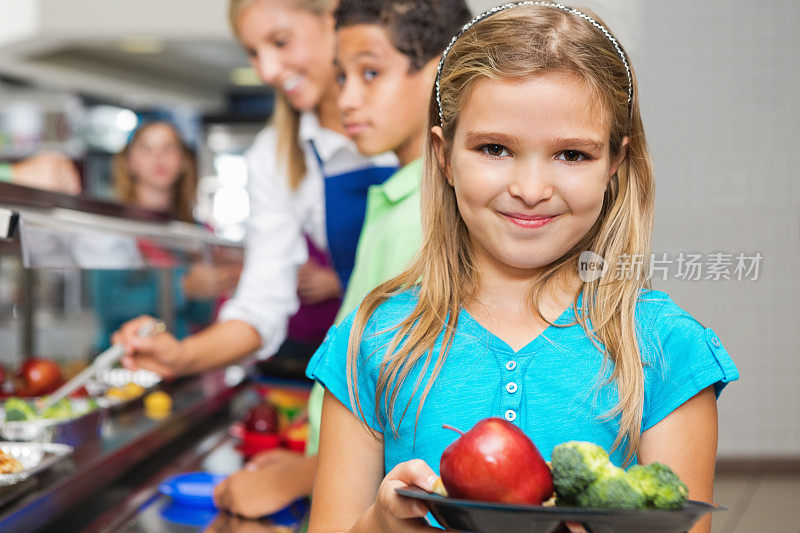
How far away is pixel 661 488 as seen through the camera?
75cm

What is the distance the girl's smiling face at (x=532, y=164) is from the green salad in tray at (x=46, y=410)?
4.63ft

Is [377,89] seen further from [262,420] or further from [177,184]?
[177,184]

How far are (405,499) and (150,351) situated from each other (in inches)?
54.2

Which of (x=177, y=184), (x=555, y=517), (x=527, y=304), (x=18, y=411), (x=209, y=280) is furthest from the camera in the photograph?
(x=177, y=184)

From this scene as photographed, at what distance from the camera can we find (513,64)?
3.10ft

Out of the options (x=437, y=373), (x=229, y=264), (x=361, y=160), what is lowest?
(x=229, y=264)

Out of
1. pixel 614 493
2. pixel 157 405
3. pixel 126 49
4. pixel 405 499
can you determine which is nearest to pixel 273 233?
pixel 157 405

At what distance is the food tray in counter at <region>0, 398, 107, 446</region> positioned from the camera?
1.90 metres

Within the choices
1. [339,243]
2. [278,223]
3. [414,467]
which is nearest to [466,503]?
[414,467]

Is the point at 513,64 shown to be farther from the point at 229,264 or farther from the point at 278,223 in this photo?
the point at 229,264

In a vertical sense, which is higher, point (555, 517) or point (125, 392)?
point (555, 517)

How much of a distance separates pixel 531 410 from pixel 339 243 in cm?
114

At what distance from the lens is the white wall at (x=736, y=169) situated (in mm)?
1089

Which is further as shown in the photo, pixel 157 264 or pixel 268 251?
pixel 157 264
